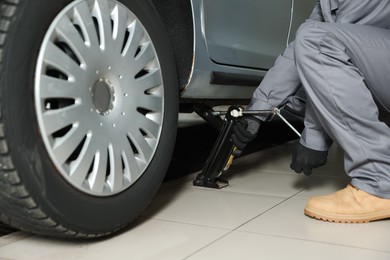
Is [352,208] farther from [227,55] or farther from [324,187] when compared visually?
[227,55]

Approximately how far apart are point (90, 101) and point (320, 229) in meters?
0.69

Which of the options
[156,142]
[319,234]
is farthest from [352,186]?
[156,142]

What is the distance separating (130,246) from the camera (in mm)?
1242

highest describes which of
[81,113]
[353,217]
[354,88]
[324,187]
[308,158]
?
[81,113]

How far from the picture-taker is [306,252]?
119 centimetres

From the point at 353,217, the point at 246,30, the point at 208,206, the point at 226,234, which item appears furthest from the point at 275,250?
the point at 246,30

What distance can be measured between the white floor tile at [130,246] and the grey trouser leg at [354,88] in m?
0.42

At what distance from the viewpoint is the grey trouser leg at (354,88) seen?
55.2 inches

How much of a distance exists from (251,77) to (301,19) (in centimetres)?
46

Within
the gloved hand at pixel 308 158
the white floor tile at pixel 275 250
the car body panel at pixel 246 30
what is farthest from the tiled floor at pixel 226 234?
the car body panel at pixel 246 30

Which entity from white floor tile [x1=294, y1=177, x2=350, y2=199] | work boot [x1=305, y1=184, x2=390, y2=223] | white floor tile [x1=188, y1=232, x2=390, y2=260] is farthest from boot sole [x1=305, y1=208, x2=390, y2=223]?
white floor tile [x1=294, y1=177, x2=350, y2=199]

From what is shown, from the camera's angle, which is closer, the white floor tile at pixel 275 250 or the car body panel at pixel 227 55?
the white floor tile at pixel 275 250

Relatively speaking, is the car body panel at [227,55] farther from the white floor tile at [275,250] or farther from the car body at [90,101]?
the white floor tile at [275,250]

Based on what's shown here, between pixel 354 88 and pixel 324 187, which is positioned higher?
pixel 354 88
